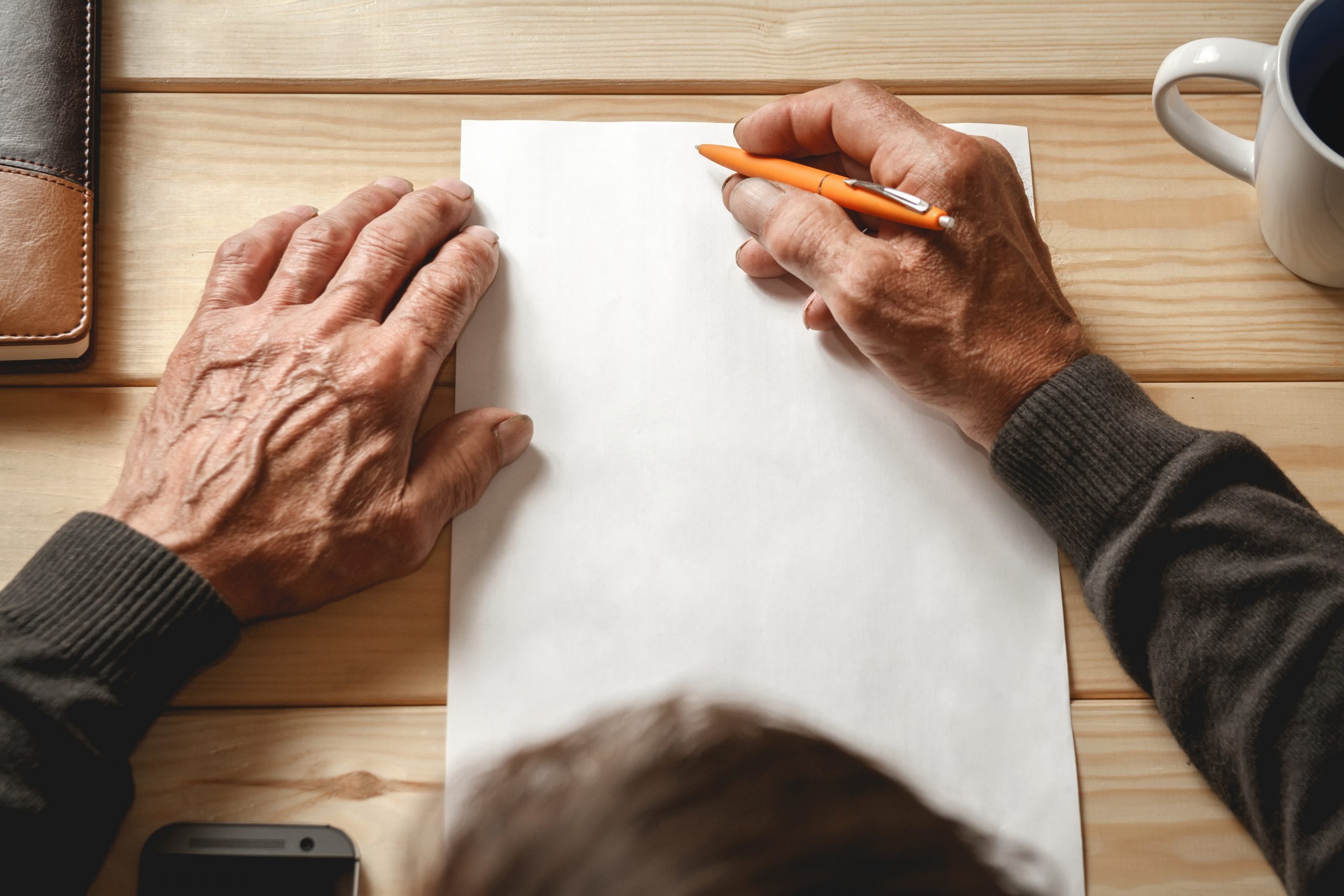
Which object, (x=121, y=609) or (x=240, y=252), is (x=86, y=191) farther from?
(x=121, y=609)

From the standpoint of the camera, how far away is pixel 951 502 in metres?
0.62

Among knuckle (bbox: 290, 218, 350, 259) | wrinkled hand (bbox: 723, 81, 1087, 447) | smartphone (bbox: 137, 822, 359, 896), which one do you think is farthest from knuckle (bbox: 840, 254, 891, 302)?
smartphone (bbox: 137, 822, 359, 896)

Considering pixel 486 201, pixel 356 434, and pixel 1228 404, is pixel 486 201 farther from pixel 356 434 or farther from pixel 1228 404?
pixel 1228 404

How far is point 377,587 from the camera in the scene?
0.59m

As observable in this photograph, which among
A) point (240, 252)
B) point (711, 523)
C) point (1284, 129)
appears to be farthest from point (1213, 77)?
point (240, 252)

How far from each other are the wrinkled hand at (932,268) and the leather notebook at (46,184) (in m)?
0.45

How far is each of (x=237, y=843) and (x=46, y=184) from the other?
43 centimetres

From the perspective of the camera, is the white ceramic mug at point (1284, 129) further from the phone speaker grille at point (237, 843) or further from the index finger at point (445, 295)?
the phone speaker grille at point (237, 843)

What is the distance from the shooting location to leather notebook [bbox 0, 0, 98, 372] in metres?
0.58

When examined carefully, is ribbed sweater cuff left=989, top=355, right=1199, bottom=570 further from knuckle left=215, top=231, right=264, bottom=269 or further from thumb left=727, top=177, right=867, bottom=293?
knuckle left=215, top=231, right=264, bottom=269

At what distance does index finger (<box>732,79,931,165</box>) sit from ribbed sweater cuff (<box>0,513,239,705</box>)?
17.9 inches

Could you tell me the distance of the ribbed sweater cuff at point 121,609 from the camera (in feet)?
1.72

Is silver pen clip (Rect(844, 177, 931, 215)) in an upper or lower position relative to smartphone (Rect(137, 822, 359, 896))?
upper

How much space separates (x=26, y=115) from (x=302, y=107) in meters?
0.17
